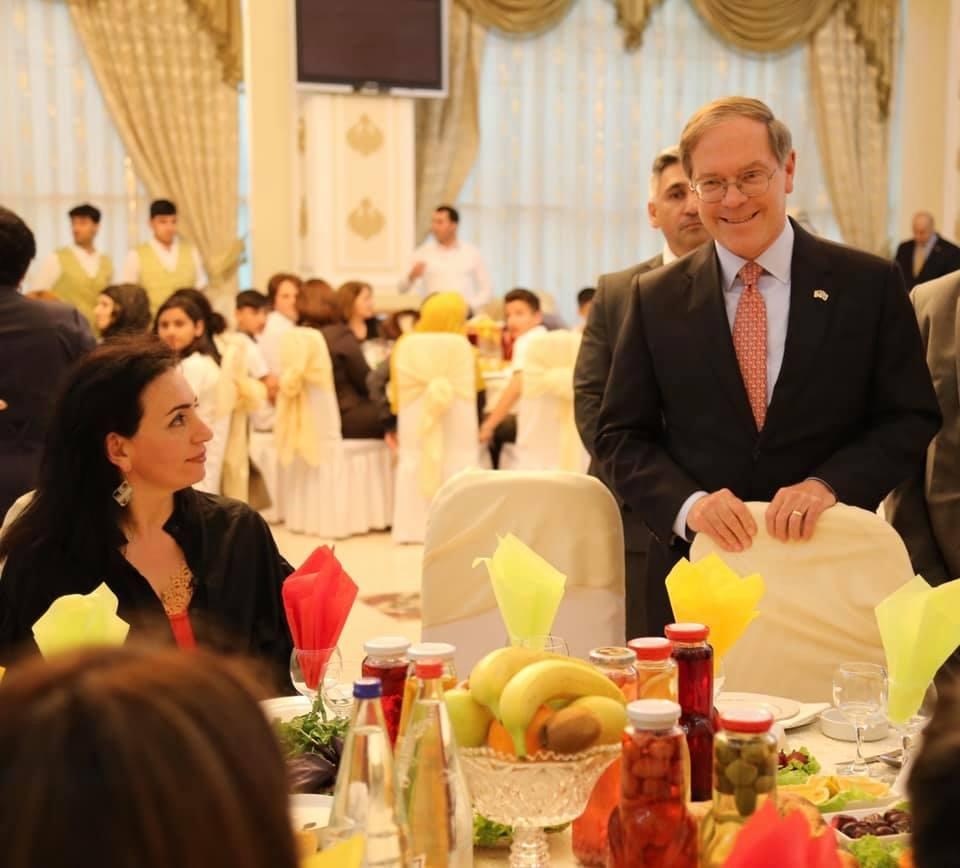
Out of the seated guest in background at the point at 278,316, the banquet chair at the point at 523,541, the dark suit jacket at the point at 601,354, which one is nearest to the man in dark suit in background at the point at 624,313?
the dark suit jacket at the point at 601,354

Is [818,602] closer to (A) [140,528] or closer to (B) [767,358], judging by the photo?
(B) [767,358]

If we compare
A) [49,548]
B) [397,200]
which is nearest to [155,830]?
[49,548]

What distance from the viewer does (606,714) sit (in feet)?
4.42

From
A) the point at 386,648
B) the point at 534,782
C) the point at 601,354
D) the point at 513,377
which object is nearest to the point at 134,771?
the point at 534,782

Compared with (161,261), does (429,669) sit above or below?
below

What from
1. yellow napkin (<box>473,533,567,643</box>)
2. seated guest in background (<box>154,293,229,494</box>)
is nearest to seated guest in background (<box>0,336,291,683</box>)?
yellow napkin (<box>473,533,567,643</box>)

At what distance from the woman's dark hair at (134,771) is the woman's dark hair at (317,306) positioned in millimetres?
7069

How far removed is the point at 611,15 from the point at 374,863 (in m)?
11.2

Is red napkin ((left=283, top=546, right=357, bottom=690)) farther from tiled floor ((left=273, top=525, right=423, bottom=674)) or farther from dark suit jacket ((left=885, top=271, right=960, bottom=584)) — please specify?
tiled floor ((left=273, top=525, right=423, bottom=674))

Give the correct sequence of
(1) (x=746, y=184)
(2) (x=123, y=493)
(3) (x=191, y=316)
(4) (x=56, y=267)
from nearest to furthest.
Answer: (2) (x=123, y=493)
(1) (x=746, y=184)
(3) (x=191, y=316)
(4) (x=56, y=267)

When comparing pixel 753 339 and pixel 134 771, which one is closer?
pixel 134 771

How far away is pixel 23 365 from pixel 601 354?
5.37ft

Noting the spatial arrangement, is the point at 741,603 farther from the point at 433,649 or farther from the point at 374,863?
the point at 374,863

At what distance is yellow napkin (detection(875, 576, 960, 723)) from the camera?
5.51 ft
